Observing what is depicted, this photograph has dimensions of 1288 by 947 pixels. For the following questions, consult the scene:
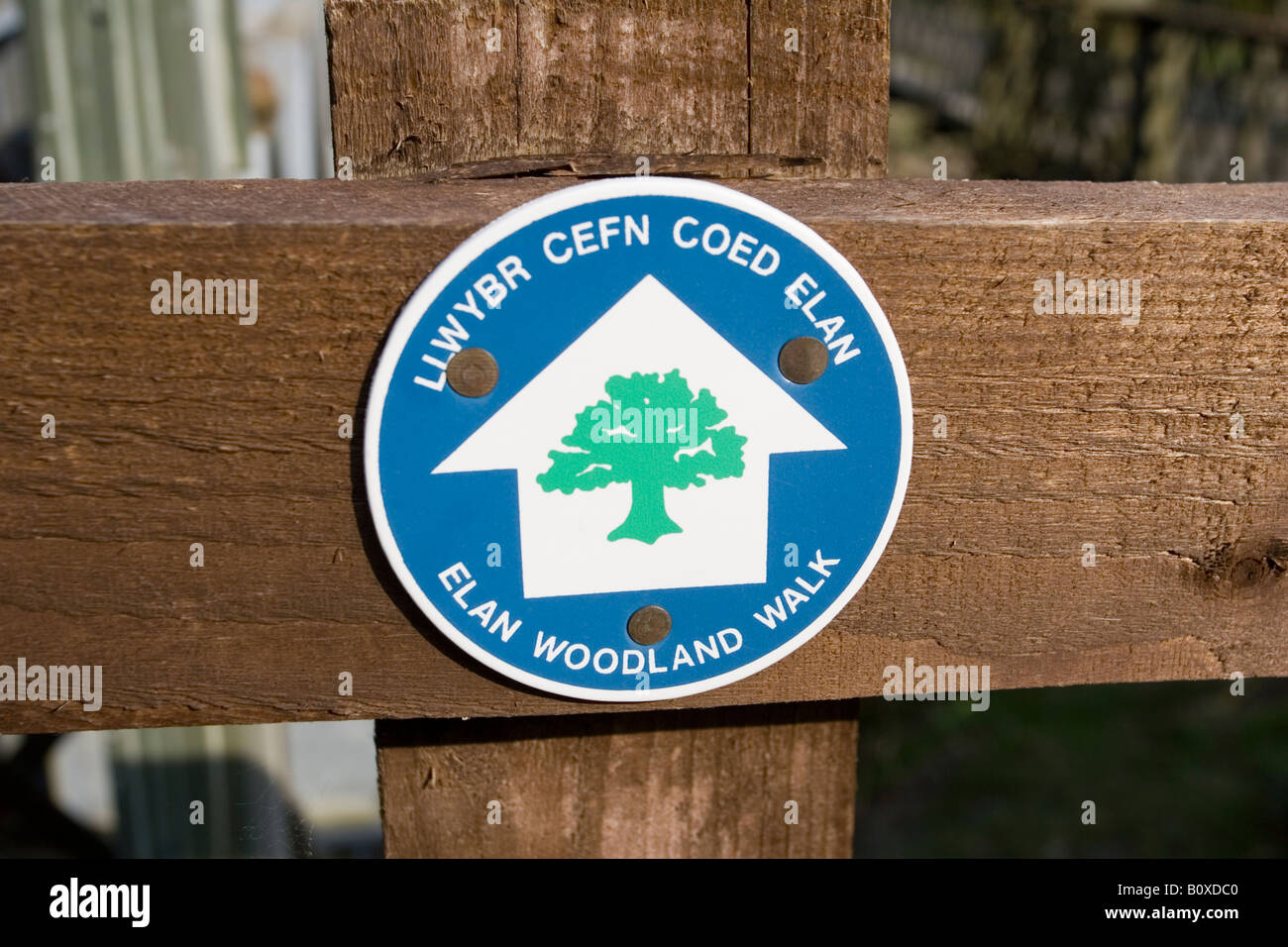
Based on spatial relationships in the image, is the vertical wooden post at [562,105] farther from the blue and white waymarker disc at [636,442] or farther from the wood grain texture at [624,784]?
the blue and white waymarker disc at [636,442]

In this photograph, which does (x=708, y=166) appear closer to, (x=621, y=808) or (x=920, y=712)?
(x=621, y=808)

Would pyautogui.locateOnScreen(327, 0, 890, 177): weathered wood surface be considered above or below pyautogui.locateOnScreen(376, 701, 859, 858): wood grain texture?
above

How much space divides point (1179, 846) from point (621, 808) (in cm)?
326

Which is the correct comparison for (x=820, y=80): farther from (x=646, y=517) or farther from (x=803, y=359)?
(x=646, y=517)

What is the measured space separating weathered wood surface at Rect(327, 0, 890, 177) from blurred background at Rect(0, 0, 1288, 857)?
0.74 meters

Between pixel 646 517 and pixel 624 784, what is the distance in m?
0.34

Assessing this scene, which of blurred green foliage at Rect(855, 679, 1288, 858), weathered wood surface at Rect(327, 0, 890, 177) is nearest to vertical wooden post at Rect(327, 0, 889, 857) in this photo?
weathered wood surface at Rect(327, 0, 890, 177)

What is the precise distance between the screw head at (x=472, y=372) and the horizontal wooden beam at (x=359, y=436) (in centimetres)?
6

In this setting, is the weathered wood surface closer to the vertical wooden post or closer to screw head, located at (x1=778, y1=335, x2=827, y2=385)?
the vertical wooden post

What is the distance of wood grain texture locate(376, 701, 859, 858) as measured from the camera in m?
1.07

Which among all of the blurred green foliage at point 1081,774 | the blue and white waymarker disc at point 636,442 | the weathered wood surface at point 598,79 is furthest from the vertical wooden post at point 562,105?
the blurred green foliage at point 1081,774

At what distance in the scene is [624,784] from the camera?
1110 mm

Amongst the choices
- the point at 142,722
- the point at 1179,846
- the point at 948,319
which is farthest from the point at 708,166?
the point at 1179,846

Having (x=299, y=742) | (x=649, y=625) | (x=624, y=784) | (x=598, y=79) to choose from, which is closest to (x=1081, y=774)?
(x=299, y=742)
